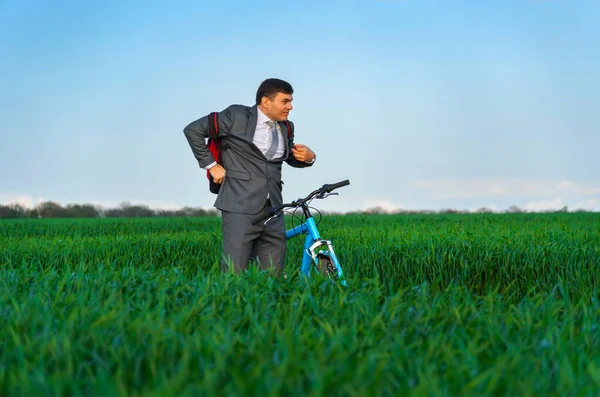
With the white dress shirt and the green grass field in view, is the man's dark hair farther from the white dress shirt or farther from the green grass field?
the green grass field

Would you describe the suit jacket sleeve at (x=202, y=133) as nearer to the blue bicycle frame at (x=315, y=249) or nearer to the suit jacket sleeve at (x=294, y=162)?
the suit jacket sleeve at (x=294, y=162)

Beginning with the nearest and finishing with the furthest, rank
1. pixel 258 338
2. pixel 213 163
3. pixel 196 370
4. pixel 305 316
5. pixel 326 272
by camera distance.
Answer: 1. pixel 196 370
2. pixel 258 338
3. pixel 305 316
4. pixel 326 272
5. pixel 213 163

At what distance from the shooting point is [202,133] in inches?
251

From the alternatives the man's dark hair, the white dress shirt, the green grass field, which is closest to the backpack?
the white dress shirt

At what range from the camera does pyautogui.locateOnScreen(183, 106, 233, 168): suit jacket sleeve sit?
6.33 meters

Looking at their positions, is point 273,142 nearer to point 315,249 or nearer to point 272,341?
point 315,249

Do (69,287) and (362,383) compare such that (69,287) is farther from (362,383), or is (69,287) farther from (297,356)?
(362,383)

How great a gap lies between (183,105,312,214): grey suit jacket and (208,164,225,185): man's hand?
80 millimetres

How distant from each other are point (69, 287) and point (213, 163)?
2.16m

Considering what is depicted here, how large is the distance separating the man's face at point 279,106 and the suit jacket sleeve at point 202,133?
372mm

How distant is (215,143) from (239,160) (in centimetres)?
30

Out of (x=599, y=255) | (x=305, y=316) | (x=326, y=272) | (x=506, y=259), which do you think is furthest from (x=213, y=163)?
(x=599, y=255)

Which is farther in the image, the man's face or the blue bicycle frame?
the man's face

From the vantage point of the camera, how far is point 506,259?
811 cm
